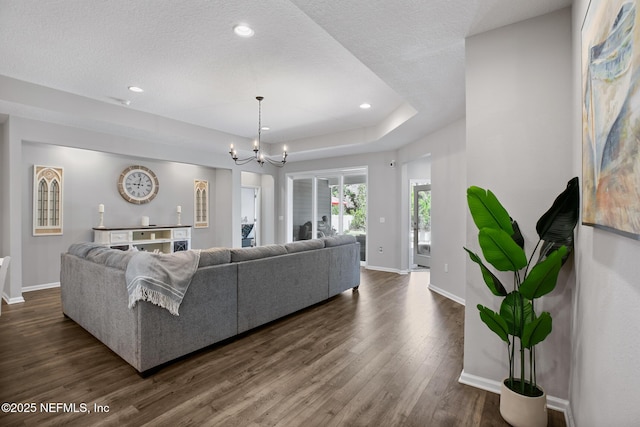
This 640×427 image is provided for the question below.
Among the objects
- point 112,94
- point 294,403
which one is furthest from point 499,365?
point 112,94

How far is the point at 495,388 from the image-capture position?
87.8 inches

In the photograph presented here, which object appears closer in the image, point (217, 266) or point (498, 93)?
point (498, 93)

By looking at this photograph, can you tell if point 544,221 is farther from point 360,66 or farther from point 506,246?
point 360,66

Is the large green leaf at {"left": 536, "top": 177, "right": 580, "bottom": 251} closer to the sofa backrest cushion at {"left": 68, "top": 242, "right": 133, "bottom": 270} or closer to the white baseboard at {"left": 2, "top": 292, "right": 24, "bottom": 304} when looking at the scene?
the sofa backrest cushion at {"left": 68, "top": 242, "right": 133, "bottom": 270}

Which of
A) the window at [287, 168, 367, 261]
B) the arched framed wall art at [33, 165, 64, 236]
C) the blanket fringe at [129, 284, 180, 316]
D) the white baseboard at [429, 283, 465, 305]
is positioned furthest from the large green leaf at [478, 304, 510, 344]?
the arched framed wall art at [33, 165, 64, 236]

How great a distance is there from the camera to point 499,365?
2227mm

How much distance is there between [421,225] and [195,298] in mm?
5362

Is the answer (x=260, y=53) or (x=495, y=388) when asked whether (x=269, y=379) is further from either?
(x=260, y=53)

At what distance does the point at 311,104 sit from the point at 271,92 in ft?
2.29

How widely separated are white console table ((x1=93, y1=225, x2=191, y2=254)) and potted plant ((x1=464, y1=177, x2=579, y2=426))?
5871mm

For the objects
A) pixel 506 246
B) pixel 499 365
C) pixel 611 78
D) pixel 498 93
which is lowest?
pixel 499 365

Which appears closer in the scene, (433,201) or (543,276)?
(543,276)

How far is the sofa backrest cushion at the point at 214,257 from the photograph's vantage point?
2.84 meters

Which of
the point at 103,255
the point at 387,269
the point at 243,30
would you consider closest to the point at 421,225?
the point at 387,269
